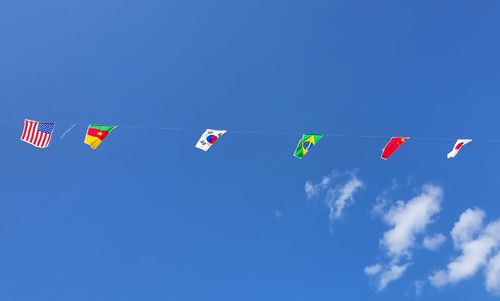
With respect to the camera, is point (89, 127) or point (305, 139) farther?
point (305, 139)

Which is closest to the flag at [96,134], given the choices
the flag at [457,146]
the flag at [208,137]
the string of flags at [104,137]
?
the string of flags at [104,137]

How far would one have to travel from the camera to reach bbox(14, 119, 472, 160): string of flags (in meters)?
20.0

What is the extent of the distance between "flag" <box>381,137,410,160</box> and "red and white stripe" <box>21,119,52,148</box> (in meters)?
17.7

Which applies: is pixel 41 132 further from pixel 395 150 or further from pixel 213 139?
pixel 395 150

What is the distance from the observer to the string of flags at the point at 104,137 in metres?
20.0

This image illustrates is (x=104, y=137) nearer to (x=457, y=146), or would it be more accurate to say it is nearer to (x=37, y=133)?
(x=37, y=133)

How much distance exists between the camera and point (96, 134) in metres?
20.6

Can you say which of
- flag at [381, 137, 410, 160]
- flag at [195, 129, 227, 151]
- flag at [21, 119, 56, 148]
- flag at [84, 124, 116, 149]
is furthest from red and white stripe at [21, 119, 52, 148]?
flag at [381, 137, 410, 160]

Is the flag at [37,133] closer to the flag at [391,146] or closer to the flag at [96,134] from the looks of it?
the flag at [96,134]

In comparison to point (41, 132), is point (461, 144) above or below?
above

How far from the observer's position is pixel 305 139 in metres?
22.5

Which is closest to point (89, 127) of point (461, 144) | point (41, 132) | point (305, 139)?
point (41, 132)

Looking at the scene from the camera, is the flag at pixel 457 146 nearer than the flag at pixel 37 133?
No

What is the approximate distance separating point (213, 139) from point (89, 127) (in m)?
6.30
